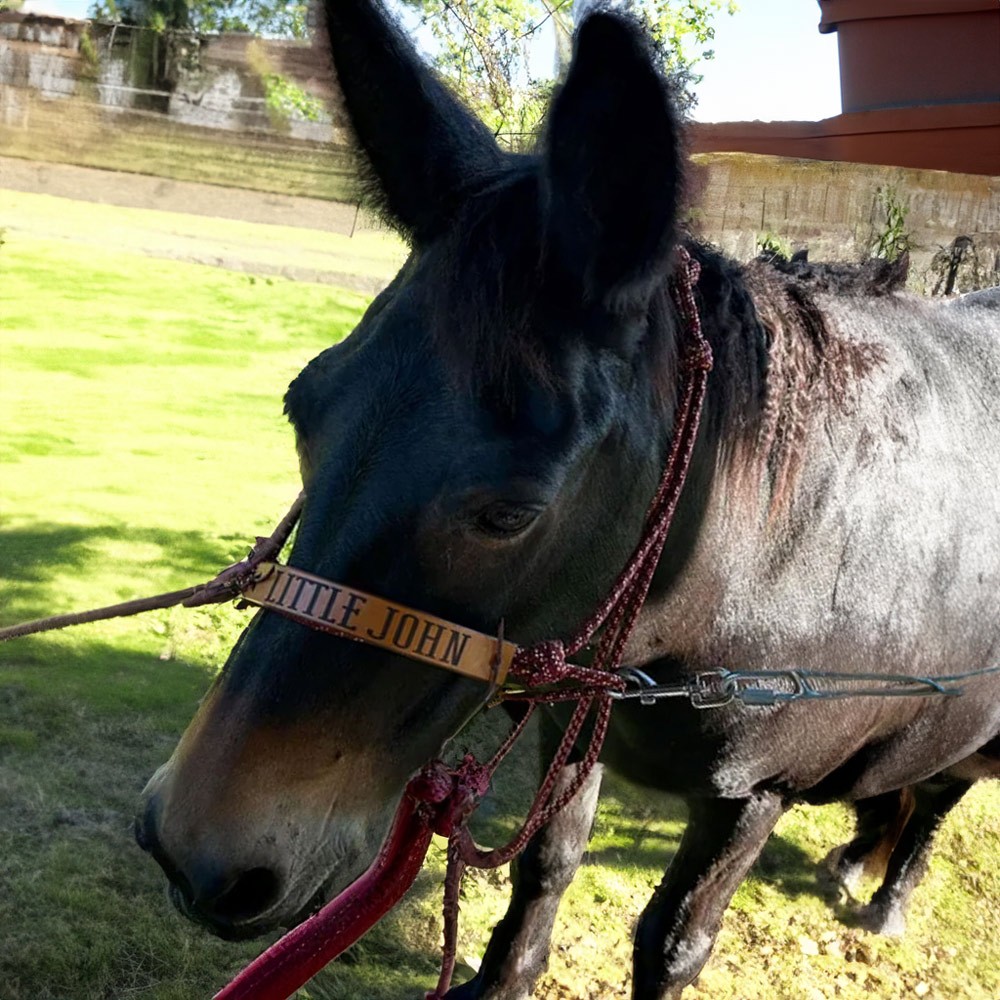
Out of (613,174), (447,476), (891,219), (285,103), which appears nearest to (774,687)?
(447,476)

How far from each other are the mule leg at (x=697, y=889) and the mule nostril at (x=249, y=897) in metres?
1.43

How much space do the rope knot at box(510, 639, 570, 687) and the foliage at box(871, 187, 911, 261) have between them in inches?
173

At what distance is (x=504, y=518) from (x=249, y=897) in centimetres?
74

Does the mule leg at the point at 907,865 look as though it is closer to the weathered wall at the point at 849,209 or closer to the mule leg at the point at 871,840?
the mule leg at the point at 871,840

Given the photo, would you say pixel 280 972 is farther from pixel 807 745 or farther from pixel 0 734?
pixel 0 734

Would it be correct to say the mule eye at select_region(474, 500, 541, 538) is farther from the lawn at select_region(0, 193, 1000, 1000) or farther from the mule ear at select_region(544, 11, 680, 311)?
the lawn at select_region(0, 193, 1000, 1000)

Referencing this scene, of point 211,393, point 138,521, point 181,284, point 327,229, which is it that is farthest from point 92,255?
point 138,521

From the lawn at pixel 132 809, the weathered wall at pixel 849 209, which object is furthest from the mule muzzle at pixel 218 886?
the weathered wall at pixel 849 209

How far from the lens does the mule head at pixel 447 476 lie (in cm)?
162

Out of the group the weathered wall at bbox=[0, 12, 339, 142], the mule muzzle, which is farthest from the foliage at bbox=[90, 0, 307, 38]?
the mule muzzle

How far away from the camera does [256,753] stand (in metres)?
1.61

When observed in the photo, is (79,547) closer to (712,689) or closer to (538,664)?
(712,689)

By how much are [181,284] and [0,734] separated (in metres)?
10.8

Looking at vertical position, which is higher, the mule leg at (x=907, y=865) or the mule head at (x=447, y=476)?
the mule head at (x=447, y=476)
